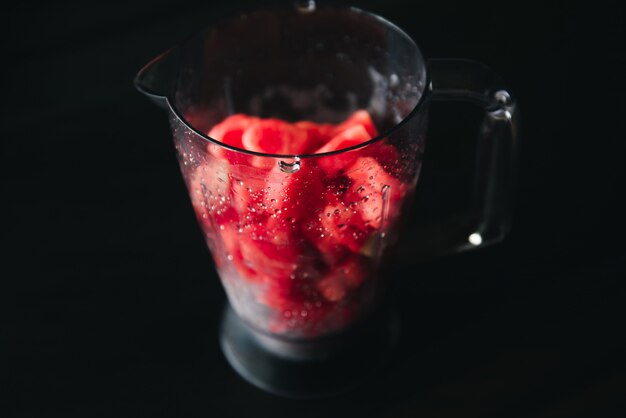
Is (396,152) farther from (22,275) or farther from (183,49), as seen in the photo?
(22,275)

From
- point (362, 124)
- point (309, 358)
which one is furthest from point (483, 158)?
point (309, 358)

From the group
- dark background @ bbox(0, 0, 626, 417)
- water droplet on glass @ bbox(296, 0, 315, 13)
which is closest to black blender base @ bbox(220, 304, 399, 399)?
dark background @ bbox(0, 0, 626, 417)

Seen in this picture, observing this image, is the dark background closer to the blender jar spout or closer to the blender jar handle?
the blender jar handle

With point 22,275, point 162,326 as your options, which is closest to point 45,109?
point 22,275

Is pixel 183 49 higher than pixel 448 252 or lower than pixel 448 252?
higher

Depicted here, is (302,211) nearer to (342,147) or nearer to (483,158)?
(342,147)

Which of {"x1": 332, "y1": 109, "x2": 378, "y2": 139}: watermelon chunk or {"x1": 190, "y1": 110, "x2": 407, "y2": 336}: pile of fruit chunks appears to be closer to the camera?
{"x1": 190, "y1": 110, "x2": 407, "y2": 336}: pile of fruit chunks
